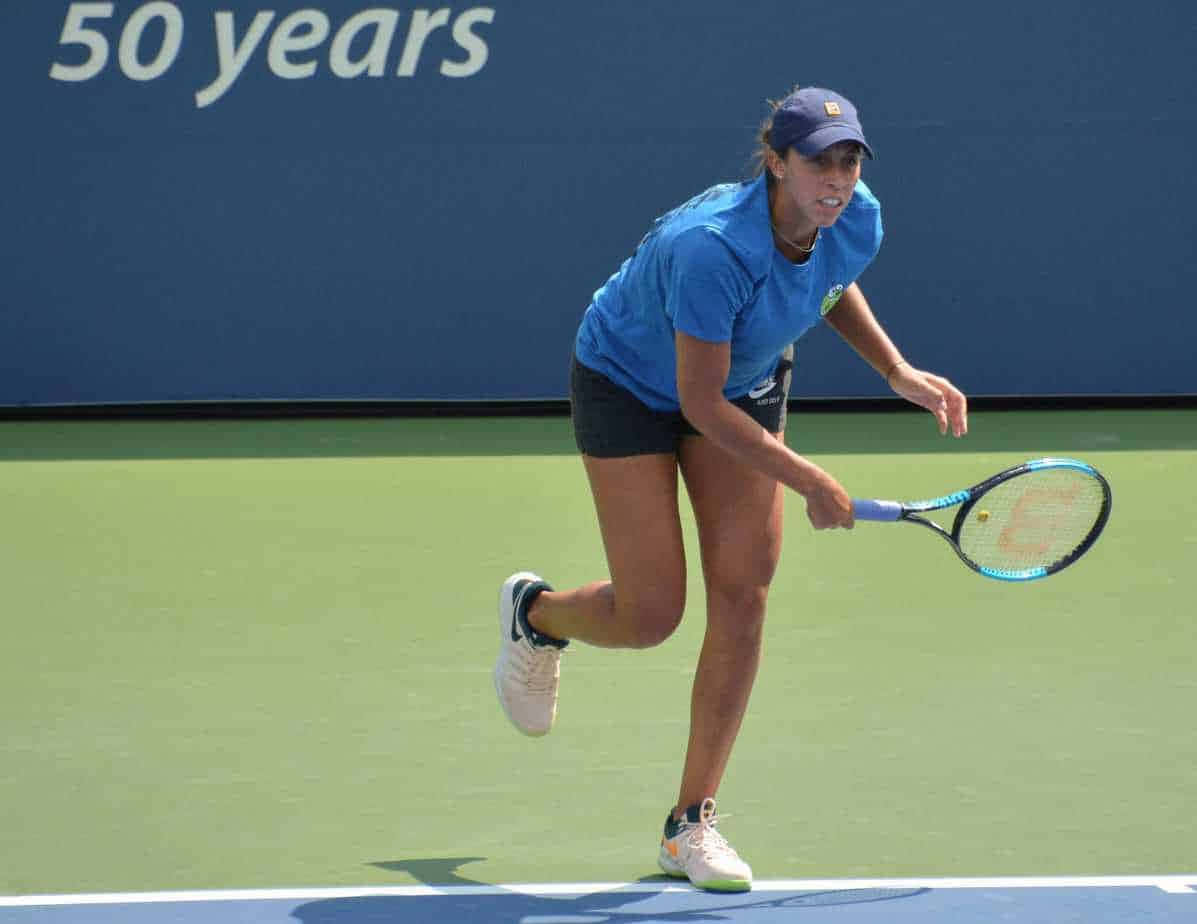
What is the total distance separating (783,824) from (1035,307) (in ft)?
21.4

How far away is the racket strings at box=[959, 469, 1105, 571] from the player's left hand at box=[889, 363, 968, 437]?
170mm

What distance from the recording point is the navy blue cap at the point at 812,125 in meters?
3.78

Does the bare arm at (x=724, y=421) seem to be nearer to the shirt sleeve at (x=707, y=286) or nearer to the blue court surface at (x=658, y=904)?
the shirt sleeve at (x=707, y=286)

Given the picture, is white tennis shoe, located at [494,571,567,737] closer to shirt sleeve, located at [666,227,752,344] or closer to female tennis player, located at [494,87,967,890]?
female tennis player, located at [494,87,967,890]

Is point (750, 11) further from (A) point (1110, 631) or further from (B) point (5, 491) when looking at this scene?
(A) point (1110, 631)

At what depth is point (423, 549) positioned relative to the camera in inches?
283

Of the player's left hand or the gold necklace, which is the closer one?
the gold necklace

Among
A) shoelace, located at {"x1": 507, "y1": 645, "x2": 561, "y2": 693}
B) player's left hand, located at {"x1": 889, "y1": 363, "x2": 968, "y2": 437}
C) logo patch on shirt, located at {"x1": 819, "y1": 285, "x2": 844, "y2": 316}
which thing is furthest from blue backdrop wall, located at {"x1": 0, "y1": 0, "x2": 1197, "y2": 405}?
logo patch on shirt, located at {"x1": 819, "y1": 285, "x2": 844, "y2": 316}

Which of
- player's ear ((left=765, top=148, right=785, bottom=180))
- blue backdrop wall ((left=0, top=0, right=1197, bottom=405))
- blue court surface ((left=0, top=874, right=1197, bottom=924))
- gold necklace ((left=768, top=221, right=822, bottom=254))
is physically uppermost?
blue backdrop wall ((left=0, top=0, right=1197, bottom=405))

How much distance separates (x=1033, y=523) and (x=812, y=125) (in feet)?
3.41

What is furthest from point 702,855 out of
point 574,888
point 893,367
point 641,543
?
point 893,367

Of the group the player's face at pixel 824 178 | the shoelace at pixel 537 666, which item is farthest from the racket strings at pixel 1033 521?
the shoelace at pixel 537 666

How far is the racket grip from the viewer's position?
3.89 m

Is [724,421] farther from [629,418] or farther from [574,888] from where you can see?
[574,888]
